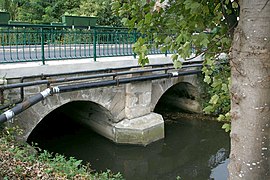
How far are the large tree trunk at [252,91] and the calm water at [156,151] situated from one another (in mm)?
4936

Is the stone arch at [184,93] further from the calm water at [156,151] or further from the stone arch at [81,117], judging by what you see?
the stone arch at [81,117]

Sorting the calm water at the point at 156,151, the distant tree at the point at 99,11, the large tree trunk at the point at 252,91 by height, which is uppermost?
the distant tree at the point at 99,11

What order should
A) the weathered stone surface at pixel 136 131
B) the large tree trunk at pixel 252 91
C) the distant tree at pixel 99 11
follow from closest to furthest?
the large tree trunk at pixel 252 91
the weathered stone surface at pixel 136 131
the distant tree at pixel 99 11

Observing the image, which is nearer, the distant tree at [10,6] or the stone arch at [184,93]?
the stone arch at [184,93]

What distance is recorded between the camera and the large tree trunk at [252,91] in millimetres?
1797

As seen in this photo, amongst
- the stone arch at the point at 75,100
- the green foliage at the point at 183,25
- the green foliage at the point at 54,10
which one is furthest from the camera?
the green foliage at the point at 54,10

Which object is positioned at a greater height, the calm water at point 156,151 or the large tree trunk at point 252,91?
the large tree trunk at point 252,91

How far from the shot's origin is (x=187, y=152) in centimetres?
792

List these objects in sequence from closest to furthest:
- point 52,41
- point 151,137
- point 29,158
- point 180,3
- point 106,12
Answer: point 180,3, point 29,158, point 52,41, point 151,137, point 106,12

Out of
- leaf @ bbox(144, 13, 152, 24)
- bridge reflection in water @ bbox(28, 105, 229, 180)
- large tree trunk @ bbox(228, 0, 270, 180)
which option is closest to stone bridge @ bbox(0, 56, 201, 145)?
bridge reflection in water @ bbox(28, 105, 229, 180)

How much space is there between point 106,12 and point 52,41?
10586mm

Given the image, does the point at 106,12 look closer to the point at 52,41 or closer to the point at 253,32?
the point at 52,41

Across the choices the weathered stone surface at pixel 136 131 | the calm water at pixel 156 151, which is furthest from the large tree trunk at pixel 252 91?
the weathered stone surface at pixel 136 131

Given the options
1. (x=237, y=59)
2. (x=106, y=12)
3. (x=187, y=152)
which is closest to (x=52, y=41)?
(x=187, y=152)
